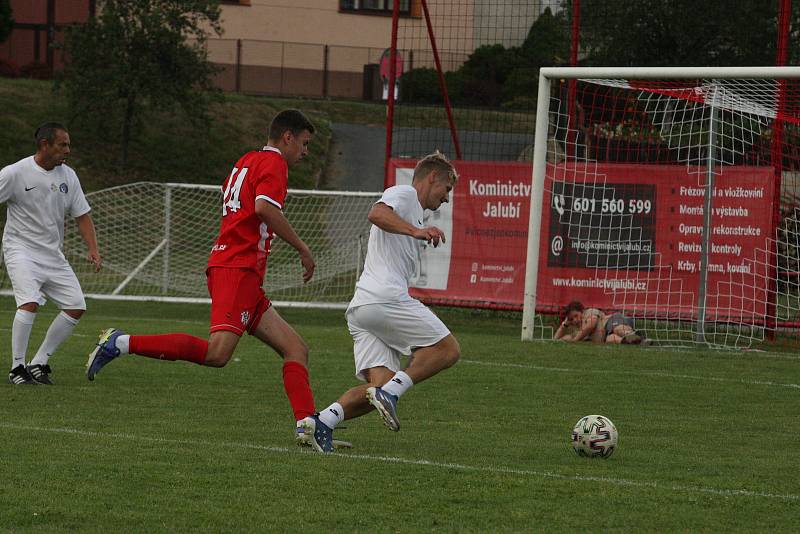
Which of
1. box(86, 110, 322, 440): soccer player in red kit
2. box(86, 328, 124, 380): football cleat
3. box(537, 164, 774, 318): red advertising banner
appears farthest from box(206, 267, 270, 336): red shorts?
box(537, 164, 774, 318): red advertising banner

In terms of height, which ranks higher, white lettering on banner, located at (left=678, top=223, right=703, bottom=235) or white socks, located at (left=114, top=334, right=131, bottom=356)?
white lettering on banner, located at (left=678, top=223, right=703, bottom=235)

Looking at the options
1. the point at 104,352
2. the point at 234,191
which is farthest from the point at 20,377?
the point at 234,191

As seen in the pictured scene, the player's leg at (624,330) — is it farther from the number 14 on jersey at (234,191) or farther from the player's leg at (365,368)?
the number 14 on jersey at (234,191)

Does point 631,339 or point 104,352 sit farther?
point 631,339

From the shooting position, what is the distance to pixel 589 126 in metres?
17.5

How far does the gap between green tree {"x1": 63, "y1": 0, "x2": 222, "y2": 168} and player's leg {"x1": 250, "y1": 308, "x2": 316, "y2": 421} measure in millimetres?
21554

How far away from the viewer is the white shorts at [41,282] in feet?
34.8

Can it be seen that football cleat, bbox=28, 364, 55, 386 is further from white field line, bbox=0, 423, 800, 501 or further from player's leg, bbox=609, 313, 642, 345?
player's leg, bbox=609, 313, 642, 345

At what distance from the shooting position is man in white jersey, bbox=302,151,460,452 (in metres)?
7.64

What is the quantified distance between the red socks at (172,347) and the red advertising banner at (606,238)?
30.0 ft

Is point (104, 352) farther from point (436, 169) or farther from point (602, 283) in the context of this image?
point (602, 283)

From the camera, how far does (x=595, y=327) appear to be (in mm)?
15719

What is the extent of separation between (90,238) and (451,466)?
194 inches

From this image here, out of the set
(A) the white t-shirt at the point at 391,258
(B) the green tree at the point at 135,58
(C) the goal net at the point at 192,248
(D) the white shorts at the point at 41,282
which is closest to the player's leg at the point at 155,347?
(A) the white t-shirt at the point at 391,258
